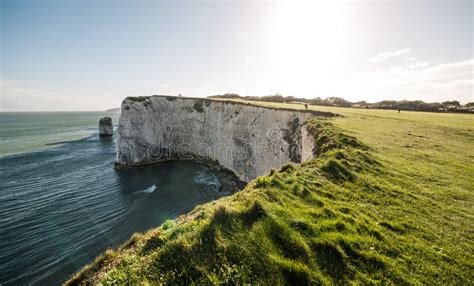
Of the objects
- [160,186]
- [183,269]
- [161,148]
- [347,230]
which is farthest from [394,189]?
[161,148]

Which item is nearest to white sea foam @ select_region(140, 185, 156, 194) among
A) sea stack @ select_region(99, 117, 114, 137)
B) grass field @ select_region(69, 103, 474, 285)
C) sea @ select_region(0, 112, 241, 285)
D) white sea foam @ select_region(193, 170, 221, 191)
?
sea @ select_region(0, 112, 241, 285)

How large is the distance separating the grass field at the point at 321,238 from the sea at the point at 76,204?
16.9m

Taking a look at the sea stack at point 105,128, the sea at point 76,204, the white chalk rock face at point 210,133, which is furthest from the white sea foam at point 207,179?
the sea stack at point 105,128

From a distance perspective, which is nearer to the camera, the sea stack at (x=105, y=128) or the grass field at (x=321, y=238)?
the grass field at (x=321, y=238)

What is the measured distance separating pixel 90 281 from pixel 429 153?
16704mm

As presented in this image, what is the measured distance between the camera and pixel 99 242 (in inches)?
720

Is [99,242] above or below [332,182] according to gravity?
below

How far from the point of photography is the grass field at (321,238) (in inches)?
149

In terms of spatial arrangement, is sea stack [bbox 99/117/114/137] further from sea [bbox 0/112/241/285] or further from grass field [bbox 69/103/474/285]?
grass field [bbox 69/103/474/285]

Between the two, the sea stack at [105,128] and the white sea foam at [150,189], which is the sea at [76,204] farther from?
the sea stack at [105,128]

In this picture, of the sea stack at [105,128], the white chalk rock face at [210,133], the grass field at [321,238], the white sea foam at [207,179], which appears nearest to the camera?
the grass field at [321,238]

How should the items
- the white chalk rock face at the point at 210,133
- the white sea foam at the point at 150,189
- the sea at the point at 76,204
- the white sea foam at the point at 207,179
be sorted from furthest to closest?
the white sea foam at the point at 207,179 → the white sea foam at the point at 150,189 → the white chalk rock face at the point at 210,133 → the sea at the point at 76,204

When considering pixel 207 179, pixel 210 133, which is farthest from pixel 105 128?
pixel 207 179

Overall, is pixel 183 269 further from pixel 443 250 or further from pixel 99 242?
pixel 99 242
